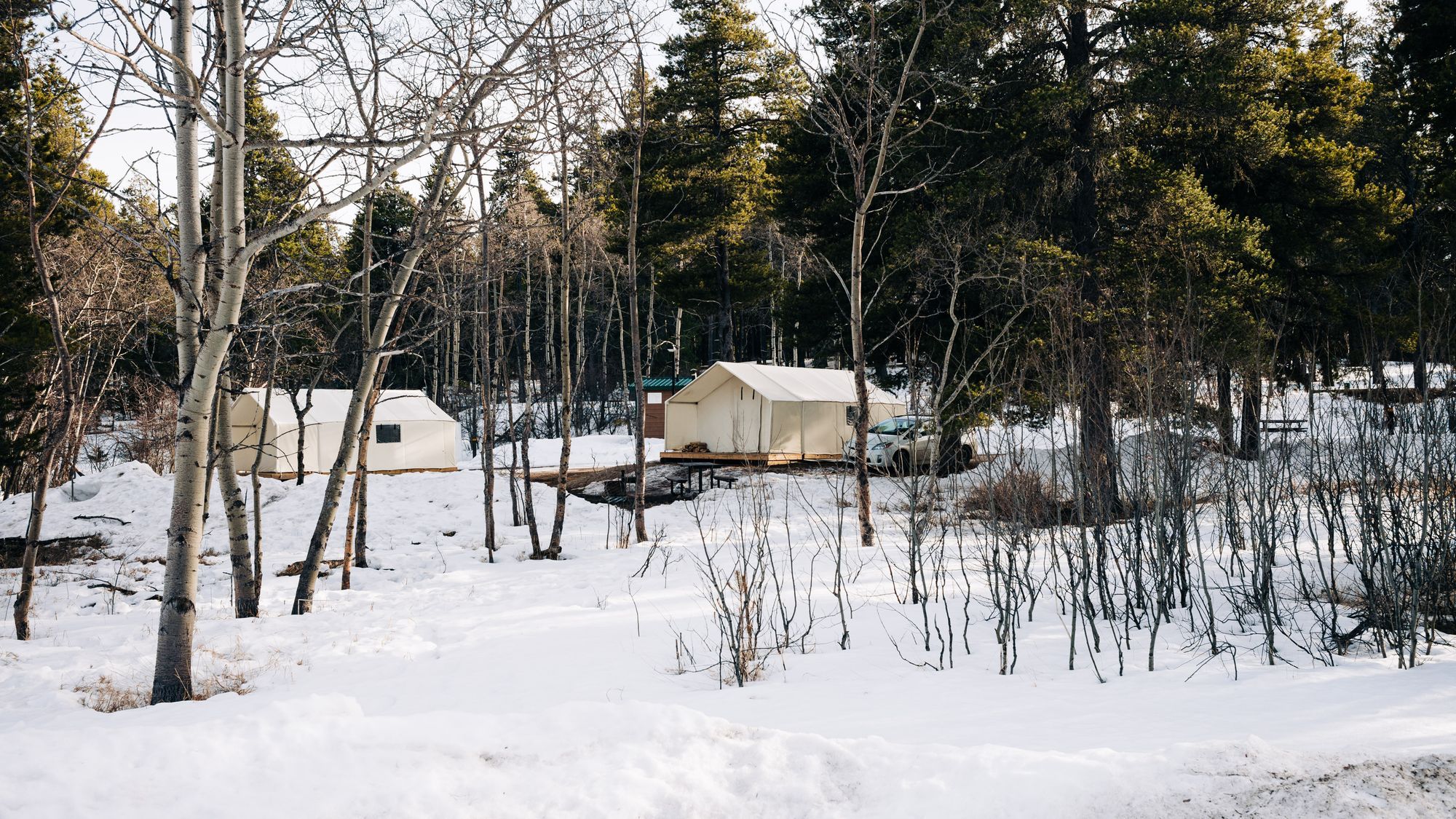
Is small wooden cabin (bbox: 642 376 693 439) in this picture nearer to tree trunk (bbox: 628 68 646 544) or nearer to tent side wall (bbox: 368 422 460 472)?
tent side wall (bbox: 368 422 460 472)

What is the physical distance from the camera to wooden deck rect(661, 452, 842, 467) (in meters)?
19.1

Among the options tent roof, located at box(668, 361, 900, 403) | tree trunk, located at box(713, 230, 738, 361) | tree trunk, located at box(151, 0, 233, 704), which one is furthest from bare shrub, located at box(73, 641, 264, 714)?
tree trunk, located at box(713, 230, 738, 361)

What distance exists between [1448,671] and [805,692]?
3707mm

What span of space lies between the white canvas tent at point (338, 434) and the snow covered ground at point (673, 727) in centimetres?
1174

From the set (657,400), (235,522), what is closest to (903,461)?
(235,522)

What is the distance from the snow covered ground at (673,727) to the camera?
3.24m

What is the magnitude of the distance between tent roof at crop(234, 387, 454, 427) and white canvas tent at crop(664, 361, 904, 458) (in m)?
6.13

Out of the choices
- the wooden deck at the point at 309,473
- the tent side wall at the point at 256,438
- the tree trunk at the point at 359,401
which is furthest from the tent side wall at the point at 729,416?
the tree trunk at the point at 359,401

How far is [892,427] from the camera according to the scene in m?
19.7

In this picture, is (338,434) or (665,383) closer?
(338,434)

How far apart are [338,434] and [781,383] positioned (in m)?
10.5

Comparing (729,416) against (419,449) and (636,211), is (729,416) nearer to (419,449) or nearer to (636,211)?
(419,449)

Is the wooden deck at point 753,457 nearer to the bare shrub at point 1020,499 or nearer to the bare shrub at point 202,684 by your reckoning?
the bare shrub at point 1020,499

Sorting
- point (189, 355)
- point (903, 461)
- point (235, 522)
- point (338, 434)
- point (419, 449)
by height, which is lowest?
point (903, 461)
